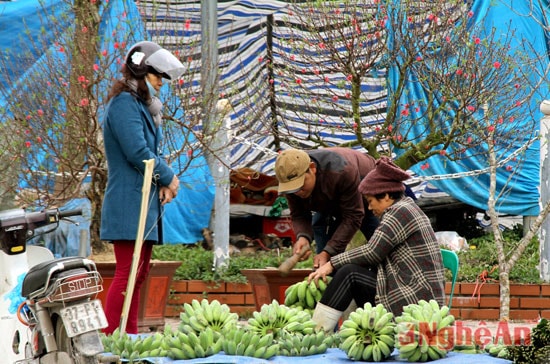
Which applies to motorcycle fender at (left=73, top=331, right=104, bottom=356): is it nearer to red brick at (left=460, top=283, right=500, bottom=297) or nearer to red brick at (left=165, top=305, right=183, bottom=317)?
red brick at (left=165, top=305, right=183, bottom=317)

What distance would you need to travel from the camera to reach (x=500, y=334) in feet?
18.8

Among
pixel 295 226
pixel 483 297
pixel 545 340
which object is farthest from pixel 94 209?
pixel 545 340

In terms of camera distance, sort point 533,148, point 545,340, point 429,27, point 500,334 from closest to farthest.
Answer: point 545,340 → point 500,334 → point 429,27 → point 533,148

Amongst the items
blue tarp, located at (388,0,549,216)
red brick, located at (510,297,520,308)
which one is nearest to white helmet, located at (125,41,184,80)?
red brick, located at (510,297,520,308)

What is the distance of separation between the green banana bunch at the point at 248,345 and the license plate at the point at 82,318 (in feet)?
2.53

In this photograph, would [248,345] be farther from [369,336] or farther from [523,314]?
[523,314]

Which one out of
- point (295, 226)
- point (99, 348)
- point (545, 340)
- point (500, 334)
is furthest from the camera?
point (295, 226)

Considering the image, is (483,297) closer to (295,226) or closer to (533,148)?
(533,148)

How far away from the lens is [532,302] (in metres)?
9.52

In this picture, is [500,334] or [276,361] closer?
[276,361]

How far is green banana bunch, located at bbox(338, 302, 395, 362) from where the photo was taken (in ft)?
16.5

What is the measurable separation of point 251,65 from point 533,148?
3.45 m

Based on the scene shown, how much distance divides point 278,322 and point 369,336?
721 millimetres

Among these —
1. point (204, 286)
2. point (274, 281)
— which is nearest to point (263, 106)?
point (204, 286)
